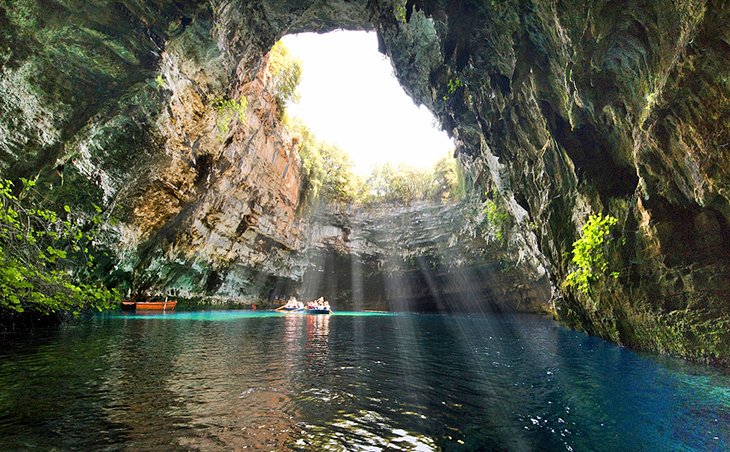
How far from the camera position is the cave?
632cm

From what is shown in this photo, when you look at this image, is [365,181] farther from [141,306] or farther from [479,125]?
[141,306]

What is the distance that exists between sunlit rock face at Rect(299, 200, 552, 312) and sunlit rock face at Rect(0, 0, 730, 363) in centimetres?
1080

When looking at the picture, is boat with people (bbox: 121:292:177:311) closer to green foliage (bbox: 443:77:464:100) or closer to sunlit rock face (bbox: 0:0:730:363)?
sunlit rock face (bbox: 0:0:730:363)

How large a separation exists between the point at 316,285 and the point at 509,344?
29.0 metres

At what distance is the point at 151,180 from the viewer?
53.7 feet

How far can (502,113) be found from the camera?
12.2 meters

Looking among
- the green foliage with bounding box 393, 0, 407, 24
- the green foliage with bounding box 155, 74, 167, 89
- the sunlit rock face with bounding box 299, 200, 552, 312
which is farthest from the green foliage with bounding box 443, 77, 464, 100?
the sunlit rock face with bounding box 299, 200, 552, 312

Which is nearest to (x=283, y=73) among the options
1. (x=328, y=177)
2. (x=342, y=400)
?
(x=328, y=177)

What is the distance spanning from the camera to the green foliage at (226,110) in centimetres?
1662

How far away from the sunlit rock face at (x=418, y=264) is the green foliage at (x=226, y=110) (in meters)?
16.1

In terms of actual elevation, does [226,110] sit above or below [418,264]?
above

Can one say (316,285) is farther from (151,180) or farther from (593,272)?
(593,272)

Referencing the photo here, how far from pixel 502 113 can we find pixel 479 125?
198 cm

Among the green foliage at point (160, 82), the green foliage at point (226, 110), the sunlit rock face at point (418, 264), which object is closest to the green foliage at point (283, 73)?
the green foliage at point (226, 110)
